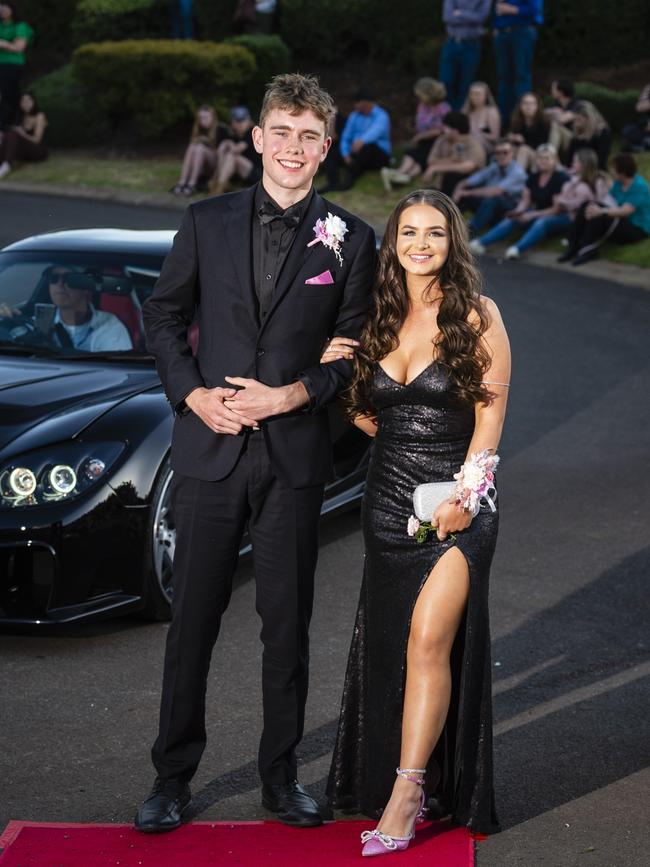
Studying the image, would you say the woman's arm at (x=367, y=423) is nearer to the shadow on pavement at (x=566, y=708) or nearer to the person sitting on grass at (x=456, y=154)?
the shadow on pavement at (x=566, y=708)

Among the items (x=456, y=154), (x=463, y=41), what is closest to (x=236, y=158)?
(x=456, y=154)

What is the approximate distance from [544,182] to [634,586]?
983 centimetres

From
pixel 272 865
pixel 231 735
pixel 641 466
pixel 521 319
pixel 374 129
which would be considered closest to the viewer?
pixel 272 865

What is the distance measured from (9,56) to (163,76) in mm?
2792

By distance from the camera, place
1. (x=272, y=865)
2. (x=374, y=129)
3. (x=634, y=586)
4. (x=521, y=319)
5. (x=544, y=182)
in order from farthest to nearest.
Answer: (x=374, y=129)
(x=544, y=182)
(x=521, y=319)
(x=634, y=586)
(x=272, y=865)

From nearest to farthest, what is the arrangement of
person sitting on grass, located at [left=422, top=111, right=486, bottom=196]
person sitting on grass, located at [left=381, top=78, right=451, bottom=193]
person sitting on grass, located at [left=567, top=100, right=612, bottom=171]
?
person sitting on grass, located at [left=567, top=100, right=612, bottom=171] → person sitting on grass, located at [left=422, top=111, right=486, bottom=196] → person sitting on grass, located at [left=381, top=78, right=451, bottom=193]

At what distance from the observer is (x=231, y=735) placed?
543 centimetres

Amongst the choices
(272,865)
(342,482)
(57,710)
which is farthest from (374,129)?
(272,865)

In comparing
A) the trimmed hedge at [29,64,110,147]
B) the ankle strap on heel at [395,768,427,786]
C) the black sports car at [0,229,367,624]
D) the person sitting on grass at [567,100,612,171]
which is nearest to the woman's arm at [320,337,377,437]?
the ankle strap on heel at [395,768,427,786]

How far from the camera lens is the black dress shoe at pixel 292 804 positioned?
4.68 metres

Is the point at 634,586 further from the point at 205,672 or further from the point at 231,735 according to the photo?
the point at 205,672

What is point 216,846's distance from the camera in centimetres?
454

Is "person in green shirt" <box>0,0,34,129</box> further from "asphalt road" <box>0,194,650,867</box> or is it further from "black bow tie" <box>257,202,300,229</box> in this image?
"black bow tie" <box>257,202,300,229</box>

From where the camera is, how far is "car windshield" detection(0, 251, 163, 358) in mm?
7234
